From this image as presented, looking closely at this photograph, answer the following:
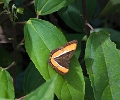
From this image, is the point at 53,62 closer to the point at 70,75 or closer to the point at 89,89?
the point at 70,75

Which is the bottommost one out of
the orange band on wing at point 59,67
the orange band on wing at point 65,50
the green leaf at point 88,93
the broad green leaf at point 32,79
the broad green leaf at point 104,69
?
the green leaf at point 88,93

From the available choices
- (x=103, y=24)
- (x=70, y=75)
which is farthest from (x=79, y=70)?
(x=103, y=24)

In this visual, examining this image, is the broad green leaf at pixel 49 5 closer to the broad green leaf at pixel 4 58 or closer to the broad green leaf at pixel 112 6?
the broad green leaf at pixel 112 6

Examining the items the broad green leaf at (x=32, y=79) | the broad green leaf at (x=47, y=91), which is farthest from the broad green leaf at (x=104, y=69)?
the broad green leaf at (x=47, y=91)

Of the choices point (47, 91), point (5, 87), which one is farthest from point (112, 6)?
point (47, 91)

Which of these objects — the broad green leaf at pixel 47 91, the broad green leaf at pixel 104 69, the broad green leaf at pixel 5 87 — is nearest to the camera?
the broad green leaf at pixel 47 91

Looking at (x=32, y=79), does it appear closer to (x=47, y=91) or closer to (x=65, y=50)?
(x=65, y=50)

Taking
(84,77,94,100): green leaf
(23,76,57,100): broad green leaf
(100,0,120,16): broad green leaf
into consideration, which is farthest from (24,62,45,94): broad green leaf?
(23,76,57,100): broad green leaf
